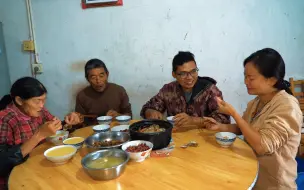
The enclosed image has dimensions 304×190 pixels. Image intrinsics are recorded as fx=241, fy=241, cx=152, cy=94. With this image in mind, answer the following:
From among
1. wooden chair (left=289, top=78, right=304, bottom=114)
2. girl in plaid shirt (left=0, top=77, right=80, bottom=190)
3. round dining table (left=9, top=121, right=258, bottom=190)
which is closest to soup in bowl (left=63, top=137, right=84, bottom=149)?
round dining table (left=9, top=121, right=258, bottom=190)

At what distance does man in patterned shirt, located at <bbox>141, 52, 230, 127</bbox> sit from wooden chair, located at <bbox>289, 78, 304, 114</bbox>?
1216 millimetres

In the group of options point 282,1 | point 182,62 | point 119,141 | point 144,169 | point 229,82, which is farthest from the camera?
point 229,82

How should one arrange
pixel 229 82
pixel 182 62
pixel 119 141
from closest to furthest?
pixel 119 141
pixel 182 62
pixel 229 82

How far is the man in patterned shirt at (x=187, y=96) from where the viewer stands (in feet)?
7.31

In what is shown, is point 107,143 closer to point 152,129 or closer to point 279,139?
point 152,129

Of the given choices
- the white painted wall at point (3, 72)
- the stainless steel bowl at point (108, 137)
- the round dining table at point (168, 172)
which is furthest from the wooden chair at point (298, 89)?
the white painted wall at point (3, 72)

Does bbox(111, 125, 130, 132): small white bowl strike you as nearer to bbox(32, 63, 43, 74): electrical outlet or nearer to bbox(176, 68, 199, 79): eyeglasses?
bbox(176, 68, 199, 79): eyeglasses

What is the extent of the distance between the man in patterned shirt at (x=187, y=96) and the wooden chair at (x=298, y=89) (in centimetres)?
122

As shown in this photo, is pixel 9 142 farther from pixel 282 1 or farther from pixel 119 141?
pixel 282 1

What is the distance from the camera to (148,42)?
297cm

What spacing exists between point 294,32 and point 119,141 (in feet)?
8.58

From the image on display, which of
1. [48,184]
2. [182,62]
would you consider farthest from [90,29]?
[48,184]

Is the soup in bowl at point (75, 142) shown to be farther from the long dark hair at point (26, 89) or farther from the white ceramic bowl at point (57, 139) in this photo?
the long dark hair at point (26, 89)

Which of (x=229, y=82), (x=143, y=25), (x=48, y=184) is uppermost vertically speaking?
(x=143, y=25)
